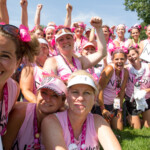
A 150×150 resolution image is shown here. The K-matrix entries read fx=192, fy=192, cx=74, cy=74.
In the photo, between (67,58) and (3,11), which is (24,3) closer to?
(3,11)

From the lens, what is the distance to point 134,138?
394cm

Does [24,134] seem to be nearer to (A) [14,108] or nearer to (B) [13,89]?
(A) [14,108]

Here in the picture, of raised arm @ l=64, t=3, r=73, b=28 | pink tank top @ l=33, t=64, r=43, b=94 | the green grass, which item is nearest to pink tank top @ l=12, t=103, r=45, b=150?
pink tank top @ l=33, t=64, r=43, b=94

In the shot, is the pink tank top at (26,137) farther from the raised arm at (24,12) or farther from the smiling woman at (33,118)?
the raised arm at (24,12)

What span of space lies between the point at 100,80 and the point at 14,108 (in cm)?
243

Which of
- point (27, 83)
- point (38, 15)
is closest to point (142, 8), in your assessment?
point (38, 15)

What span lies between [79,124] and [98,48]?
1.25 m

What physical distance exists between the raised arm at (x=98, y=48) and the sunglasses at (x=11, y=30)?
124 centimetres

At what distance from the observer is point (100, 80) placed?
4324 millimetres

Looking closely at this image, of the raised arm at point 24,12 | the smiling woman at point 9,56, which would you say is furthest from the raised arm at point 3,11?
the raised arm at point 24,12

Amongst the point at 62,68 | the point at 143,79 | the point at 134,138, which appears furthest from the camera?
the point at 143,79

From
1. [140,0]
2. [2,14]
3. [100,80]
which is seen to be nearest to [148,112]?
[100,80]

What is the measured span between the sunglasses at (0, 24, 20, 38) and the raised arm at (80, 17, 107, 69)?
1.24m

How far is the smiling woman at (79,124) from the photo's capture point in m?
2.00
